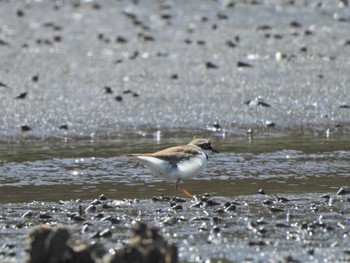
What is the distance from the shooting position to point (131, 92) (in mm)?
15914

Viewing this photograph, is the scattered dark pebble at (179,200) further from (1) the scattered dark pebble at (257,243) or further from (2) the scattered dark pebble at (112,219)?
(1) the scattered dark pebble at (257,243)

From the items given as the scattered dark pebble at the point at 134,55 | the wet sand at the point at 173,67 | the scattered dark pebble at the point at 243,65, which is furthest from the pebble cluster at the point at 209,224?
the scattered dark pebble at the point at 134,55

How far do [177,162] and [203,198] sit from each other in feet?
2.14

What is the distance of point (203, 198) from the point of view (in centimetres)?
1013

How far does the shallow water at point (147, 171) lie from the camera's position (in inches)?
430

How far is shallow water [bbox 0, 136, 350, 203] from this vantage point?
10914 mm

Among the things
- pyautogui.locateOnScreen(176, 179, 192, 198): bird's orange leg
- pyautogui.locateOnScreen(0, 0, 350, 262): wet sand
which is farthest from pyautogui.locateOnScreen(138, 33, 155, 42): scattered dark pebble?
pyautogui.locateOnScreen(176, 179, 192, 198): bird's orange leg

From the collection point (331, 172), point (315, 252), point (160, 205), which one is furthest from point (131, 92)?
point (315, 252)

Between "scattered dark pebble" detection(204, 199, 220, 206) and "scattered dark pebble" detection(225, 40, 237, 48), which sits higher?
"scattered dark pebble" detection(225, 40, 237, 48)

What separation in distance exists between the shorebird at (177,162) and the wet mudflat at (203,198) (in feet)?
0.77

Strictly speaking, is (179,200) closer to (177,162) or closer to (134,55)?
(177,162)

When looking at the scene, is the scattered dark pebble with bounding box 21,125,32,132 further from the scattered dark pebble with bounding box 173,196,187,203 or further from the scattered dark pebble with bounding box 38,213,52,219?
the scattered dark pebble with bounding box 38,213,52,219

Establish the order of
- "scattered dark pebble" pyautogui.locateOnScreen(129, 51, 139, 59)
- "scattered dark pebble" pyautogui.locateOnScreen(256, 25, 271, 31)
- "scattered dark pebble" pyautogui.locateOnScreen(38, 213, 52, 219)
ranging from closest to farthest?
"scattered dark pebble" pyautogui.locateOnScreen(38, 213, 52, 219), "scattered dark pebble" pyautogui.locateOnScreen(129, 51, 139, 59), "scattered dark pebble" pyautogui.locateOnScreen(256, 25, 271, 31)

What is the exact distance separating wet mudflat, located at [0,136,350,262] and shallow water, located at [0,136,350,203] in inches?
0.5
